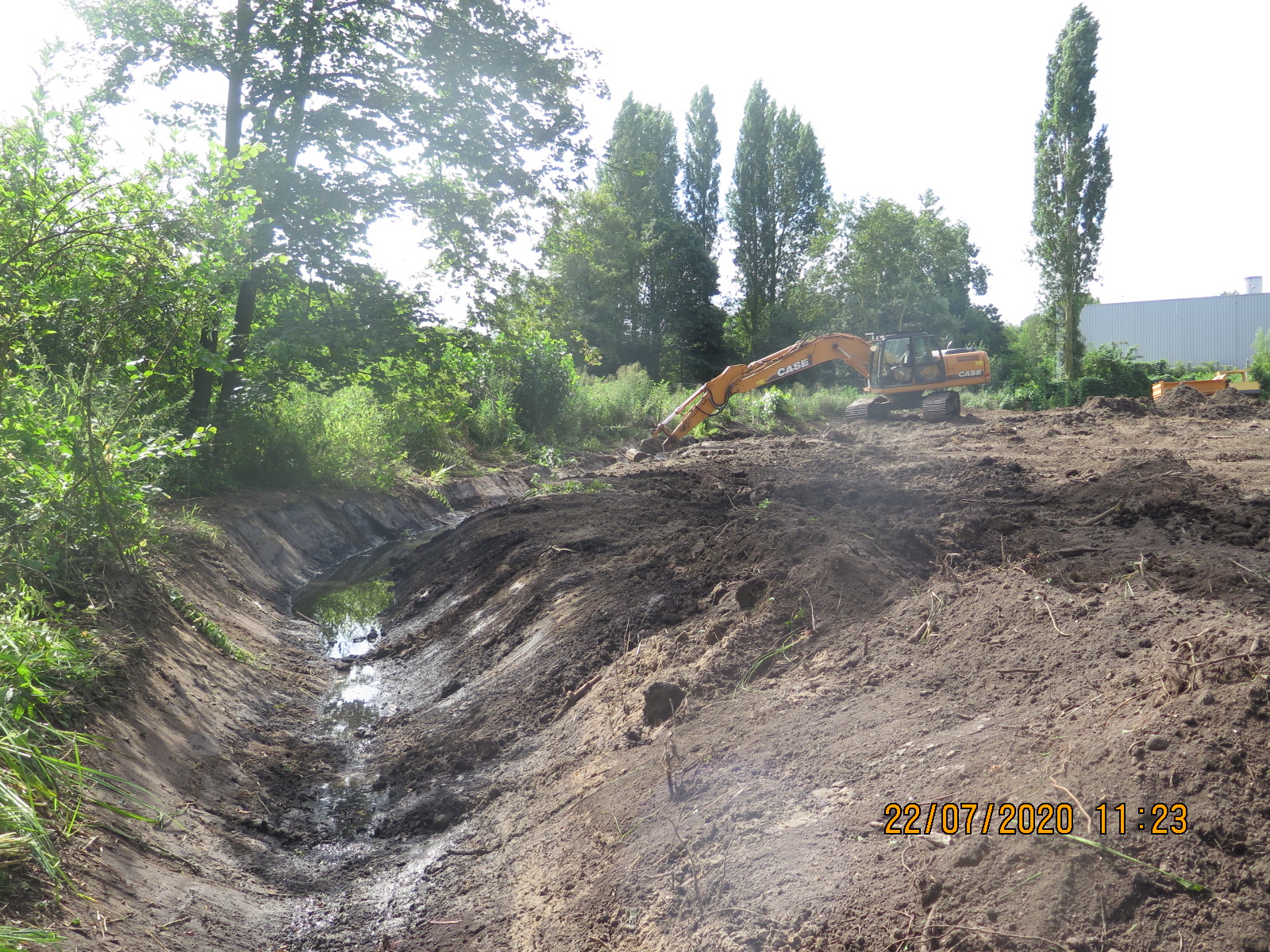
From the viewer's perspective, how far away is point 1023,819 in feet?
8.08

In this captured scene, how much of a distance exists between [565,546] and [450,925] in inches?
192

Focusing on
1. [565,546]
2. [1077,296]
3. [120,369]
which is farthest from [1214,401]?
[120,369]

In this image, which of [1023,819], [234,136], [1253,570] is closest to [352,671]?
[1023,819]

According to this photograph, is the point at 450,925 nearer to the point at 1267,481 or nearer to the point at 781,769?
the point at 781,769

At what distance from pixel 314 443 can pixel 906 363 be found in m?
14.9

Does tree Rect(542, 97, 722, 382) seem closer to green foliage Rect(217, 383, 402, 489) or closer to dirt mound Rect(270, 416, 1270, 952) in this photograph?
green foliage Rect(217, 383, 402, 489)

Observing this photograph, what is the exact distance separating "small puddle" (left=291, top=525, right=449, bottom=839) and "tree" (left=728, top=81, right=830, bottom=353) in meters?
32.8

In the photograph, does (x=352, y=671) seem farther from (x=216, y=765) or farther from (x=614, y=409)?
(x=614, y=409)

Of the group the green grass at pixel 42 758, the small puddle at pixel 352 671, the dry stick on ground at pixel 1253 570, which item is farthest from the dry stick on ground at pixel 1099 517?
the green grass at pixel 42 758

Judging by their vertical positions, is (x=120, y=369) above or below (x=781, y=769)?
above

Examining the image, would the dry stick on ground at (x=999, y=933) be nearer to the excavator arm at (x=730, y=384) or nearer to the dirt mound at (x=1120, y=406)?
the excavator arm at (x=730, y=384)

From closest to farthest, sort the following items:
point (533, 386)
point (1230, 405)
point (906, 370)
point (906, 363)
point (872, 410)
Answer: point (1230, 405) < point (533, 386) < point (906, 370) < point (906, 363) < point (872, 410)

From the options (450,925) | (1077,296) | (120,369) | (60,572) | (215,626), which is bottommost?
(450,925)

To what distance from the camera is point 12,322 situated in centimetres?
493
